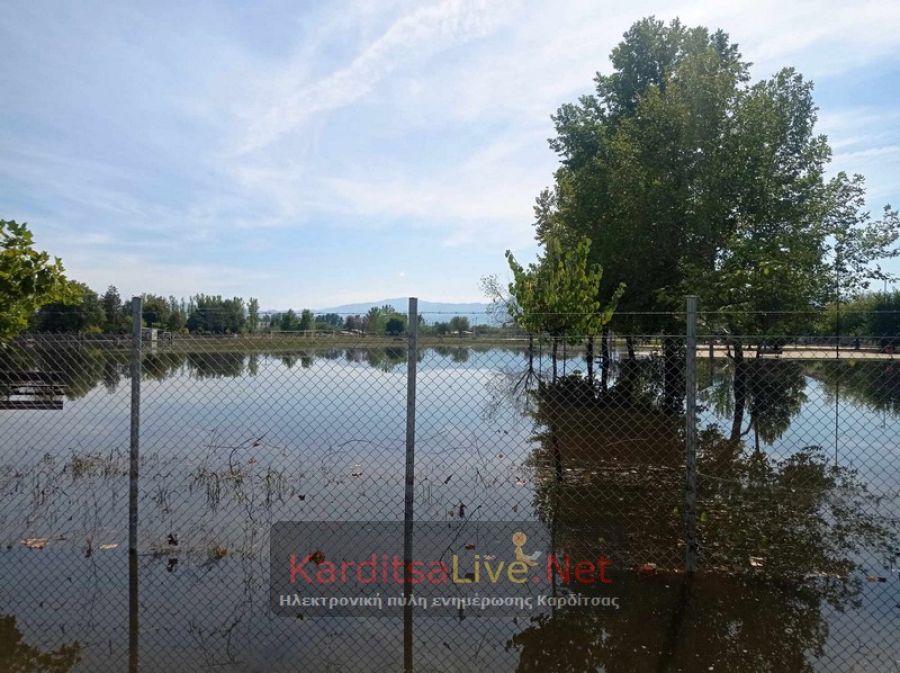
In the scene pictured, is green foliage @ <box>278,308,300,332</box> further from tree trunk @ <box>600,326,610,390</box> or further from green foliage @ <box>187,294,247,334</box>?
tree trunk @ <box>600,326,610,390</box>

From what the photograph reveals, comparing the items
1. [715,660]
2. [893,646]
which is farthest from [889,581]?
[715,660]

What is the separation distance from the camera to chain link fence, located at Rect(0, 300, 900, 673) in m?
3.55

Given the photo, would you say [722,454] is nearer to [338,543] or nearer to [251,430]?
[338,543]

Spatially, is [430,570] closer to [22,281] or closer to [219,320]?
[219,320]

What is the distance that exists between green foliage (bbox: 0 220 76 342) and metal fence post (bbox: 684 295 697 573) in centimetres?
562

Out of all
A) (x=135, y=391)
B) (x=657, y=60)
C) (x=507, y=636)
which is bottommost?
(x=507, y=636)

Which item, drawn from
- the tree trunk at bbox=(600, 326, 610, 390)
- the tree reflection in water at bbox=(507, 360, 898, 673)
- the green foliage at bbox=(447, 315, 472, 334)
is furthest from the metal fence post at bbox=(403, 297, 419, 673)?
the tree trunk at bbox=(600, 326, 610, 390)

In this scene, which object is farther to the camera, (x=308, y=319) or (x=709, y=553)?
(x=308, y=319)

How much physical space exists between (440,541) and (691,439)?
2355 millimetres

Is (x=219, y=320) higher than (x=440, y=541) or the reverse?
higher

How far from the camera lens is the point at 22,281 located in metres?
5.50

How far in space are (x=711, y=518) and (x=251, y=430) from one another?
314 inches

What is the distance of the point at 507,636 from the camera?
3707 millimetres

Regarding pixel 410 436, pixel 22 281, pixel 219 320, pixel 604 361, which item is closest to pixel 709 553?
pixel 410 436
